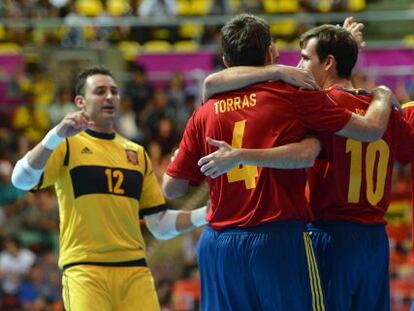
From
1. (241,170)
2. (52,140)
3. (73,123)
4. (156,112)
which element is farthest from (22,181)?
(156,112)

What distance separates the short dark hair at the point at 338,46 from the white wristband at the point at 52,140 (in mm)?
1923

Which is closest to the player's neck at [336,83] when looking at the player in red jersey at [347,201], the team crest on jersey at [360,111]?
the player in red jersey at [347,201]

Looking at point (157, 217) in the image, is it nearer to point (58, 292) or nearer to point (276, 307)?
point (276, 307)

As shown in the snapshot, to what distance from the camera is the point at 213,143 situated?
6.11m

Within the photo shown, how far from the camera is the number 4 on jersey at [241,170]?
6277 millimetres

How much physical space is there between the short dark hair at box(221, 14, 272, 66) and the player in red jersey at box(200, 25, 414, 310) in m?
0.52

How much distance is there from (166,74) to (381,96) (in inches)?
515

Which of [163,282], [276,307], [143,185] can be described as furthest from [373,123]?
[163,282]

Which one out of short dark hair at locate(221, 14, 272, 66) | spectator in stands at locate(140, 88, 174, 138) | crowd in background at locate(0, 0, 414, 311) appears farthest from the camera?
spectator in stands at locate(140, 88, 174, 138)

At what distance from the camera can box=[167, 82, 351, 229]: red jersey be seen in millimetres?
6215

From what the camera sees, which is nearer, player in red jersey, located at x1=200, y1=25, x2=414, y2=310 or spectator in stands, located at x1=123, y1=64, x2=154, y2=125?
player in red jersey, located at x1=200, y1=25, x2=414, y2=310

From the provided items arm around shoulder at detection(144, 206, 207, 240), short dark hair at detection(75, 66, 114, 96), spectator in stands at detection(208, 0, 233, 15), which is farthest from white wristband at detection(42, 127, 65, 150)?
spectator in stands at detection(208, 0, 233, 15)

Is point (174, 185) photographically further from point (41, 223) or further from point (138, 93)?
point (138, 93)

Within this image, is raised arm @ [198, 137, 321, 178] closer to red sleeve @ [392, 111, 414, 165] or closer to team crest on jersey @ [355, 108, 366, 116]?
team crest on jersey @ [355, 108, 366, 116]
